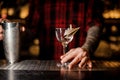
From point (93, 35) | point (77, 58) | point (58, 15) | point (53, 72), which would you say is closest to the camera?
point (53, 72)

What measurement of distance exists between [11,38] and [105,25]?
7.08 feet

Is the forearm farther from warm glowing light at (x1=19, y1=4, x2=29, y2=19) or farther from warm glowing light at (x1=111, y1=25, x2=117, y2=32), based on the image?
warm glowing light at (x1=19, y1=4, x2=29, y2=19)

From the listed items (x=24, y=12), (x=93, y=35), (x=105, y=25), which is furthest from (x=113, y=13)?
(x=93, y=35)

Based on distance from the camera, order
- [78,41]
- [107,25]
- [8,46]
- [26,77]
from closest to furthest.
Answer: [26,77], [8,46], [78,41], [107,25]

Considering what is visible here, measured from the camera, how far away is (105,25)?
3.55 m

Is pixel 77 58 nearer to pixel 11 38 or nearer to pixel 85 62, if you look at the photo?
pixel 85 62

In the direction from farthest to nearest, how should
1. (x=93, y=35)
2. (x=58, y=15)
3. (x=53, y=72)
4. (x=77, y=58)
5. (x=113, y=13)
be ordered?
(x=113, y=13)
(x=58, y=15)
(x=93, y=35)
(x=77, y=58)
(x=53, y=72)

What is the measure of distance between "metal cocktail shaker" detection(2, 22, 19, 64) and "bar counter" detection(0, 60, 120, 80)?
67 mm

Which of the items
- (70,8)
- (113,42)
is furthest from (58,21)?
(113,42)

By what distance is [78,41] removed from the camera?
2.59 m

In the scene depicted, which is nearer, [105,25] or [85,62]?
[85,62]

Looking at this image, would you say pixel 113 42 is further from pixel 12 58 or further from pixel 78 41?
pixel 12 58

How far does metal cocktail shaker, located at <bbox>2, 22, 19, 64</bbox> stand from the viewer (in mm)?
1547

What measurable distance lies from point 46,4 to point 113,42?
1366 millimetres
